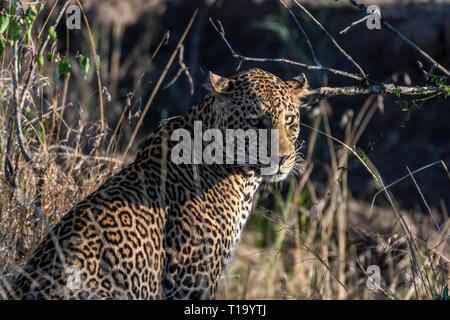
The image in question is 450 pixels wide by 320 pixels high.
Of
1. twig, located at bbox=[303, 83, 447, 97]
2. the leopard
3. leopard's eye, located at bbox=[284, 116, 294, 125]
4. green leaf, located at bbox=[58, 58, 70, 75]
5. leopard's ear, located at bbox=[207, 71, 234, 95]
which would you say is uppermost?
green leaf, located at bbox=[58, 58, 70, 75]

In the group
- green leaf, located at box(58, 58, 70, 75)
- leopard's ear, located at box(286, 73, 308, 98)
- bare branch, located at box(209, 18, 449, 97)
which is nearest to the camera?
bare branch, located at box(209, 18, 449, 97)

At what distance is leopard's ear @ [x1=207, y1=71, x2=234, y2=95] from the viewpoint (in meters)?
6.45

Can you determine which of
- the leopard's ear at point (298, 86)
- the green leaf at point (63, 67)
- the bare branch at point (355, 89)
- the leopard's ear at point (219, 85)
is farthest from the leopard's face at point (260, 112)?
the green leaf at point (63, 67)

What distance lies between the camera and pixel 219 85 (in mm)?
6523

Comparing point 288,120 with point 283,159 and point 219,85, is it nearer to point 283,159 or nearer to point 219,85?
point 283,159

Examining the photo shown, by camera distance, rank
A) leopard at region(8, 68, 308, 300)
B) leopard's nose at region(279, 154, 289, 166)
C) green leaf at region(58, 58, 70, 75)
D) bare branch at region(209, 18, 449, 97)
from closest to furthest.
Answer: leopard at region(8, 68, 308, 300) < bare branch at region(209, 18, 449, 97) < green leaf at region(58, 58, 70, 75) < leopard's nose at region(279, 154, 289, 166)

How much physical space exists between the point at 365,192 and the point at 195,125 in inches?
281

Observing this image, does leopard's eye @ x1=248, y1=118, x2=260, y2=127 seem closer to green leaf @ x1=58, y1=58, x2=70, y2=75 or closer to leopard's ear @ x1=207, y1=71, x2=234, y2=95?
leopard's ear @ x1=207, y1=71, x2=234, y2=95

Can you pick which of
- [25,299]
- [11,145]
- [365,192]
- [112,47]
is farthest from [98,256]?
[112,47]

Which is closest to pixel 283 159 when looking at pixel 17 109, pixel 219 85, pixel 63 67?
pixel 219 85

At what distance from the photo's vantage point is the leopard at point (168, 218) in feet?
17.3

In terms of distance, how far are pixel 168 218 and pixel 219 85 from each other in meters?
1.12

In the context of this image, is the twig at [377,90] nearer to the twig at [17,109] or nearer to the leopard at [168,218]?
the leopard at [168,218]

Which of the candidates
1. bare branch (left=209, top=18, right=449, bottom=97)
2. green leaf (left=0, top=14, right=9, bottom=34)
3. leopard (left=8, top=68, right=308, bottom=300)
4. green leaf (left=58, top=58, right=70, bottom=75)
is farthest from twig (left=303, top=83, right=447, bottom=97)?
green leaf (left=0, top=14, right=9, bottom=34)
